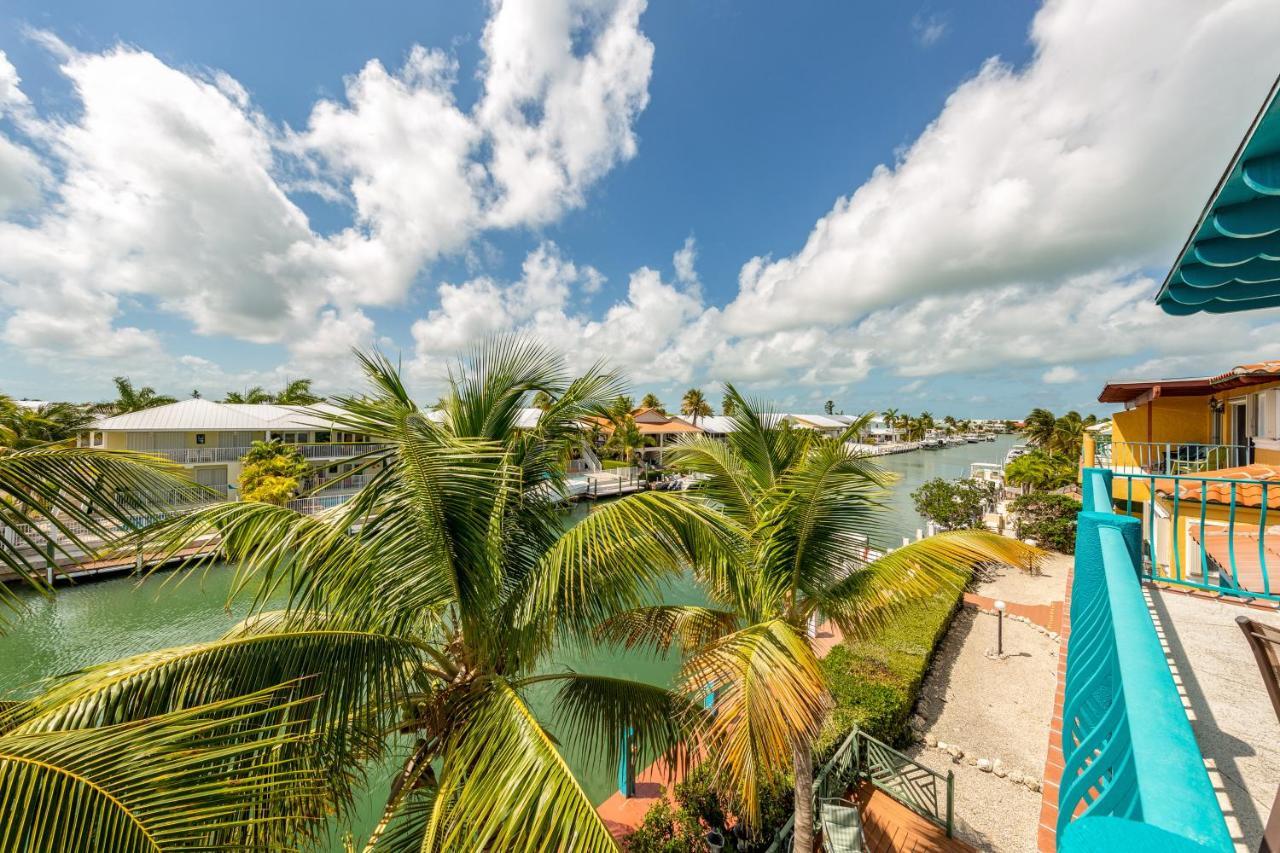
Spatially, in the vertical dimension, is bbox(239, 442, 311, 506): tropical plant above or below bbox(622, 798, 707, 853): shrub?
above

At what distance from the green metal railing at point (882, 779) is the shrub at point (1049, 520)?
678 inches

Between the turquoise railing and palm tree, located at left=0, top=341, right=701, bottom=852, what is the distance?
2214mm

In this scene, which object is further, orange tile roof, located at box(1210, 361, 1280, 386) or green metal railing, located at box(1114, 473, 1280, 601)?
orange tile roof, located at box(1210, 361, 1280, 386)

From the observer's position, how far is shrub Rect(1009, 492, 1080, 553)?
763 inches

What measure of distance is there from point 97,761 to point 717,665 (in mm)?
3245

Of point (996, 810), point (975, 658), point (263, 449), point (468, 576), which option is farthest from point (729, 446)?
point (263, 449)

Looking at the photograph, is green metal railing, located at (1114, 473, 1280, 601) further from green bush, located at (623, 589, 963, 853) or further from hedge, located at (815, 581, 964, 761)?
hedge, located at (815, 581, 964, 761)

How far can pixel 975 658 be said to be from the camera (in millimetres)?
11289

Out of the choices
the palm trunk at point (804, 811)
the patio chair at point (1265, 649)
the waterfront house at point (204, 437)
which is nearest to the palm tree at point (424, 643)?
the palm trunk at point (804, 811)

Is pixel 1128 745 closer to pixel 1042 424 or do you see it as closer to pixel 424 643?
pixel 424 643

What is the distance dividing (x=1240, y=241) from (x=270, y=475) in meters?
22.9

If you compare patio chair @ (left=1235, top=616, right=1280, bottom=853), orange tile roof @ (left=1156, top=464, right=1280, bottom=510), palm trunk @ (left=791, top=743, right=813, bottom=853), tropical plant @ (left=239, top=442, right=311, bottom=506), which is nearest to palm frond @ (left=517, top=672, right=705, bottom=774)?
palm trunk @ (left=791, top=743, right=813, bottom=853)

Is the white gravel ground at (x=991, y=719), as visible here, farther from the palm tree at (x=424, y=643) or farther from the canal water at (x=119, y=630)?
the palm tree at (x=424, y=643)

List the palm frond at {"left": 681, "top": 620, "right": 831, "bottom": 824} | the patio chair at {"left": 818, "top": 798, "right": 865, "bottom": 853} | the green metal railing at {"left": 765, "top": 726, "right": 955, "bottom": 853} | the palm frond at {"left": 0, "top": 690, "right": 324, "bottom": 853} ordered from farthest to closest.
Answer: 1. the green metal railing at {"left": 765, "top": 726, "right": 955, "bottom": 853}
2. the patio chair at {"left": 818, "top": 798, "right": 865, "bottom": 853}
3. the palm frond at {"left": 681, "top": 620, "right": 831, "bottom": 824}
4. the palm frond at {"left": 0, "top": 690, "right": 324, "bottom": 853}
